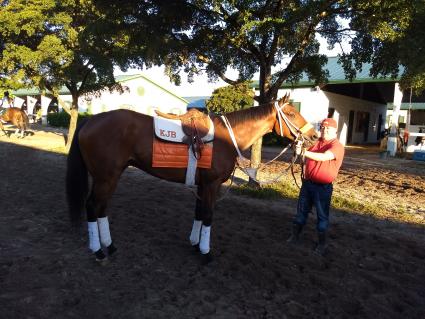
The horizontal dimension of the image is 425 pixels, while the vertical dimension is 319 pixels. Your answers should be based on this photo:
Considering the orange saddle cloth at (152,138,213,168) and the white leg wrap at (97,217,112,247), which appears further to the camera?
the white leg wrap at (97,217,112,247)

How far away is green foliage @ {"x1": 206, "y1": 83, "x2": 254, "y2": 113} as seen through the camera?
2044 cm

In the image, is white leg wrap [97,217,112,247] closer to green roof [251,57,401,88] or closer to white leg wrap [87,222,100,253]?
white leg wrap [87,222,100,253]

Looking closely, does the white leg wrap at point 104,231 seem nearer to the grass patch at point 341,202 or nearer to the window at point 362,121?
the grass patch at point 341,202

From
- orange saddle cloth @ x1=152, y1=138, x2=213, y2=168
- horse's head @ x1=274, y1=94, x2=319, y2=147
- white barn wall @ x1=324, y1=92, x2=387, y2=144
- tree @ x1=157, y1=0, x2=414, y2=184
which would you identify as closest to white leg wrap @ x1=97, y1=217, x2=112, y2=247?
orange saddle cloth @ x1=152, y1=138, x2=213, y2=168

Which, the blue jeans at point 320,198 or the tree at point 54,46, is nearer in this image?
the blue jeans at point 320,198

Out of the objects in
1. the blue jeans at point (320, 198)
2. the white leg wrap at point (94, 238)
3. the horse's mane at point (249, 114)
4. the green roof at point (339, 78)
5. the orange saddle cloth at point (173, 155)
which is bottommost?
the white leg wrap at point (94, 238)

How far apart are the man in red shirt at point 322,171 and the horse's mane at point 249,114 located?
60 centimetres

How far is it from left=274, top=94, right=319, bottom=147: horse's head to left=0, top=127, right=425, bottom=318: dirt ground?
4.78 ft

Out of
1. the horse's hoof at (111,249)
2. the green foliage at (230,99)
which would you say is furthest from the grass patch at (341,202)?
the green foliage at (230,99)

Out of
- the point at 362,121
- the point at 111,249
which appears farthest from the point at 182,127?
the point at 362,121

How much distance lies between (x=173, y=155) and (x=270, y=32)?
149 inches

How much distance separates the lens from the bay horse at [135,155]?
13.2 feet

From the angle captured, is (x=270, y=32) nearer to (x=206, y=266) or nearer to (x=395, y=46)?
(x=395, y=46)

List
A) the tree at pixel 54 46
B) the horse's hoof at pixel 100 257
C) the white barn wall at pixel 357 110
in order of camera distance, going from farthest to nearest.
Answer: the white barn wall at pixel 357 110 < the tree at pixel 54 46 < the horse's hoof at pixel 100 257
